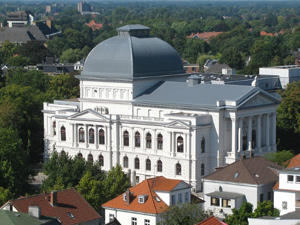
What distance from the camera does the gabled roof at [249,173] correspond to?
98250 millimetres

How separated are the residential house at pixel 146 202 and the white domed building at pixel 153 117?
2220 centimetres

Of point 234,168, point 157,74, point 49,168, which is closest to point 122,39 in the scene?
point 157,74

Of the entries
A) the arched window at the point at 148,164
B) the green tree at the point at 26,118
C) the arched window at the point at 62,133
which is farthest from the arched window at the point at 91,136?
the green tree at the point at 26,118

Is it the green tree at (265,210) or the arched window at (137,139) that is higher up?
the arched window at (137,139)

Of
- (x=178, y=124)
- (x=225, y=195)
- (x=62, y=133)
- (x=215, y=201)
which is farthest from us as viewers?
(x=62, y=133)

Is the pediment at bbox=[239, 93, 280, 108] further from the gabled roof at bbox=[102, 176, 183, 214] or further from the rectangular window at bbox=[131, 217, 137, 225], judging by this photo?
the rectangular window at bbox=[131, 217, 137, 225]

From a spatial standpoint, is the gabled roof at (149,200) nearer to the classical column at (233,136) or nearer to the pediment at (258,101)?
the classical column at (233,136)

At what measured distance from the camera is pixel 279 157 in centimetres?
11225

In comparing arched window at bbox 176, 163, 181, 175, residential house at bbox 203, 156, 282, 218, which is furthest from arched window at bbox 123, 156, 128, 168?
residential house at bbox 203, 156, 282, 218

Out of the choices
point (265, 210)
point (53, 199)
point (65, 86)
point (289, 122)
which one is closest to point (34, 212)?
point (53, 199)

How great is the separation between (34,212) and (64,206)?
28.1 feet

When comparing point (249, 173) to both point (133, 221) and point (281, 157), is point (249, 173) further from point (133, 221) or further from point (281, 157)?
point (281, 157)

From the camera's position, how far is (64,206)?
87.8 m

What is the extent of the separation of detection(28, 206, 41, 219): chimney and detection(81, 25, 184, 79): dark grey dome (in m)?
46.6
